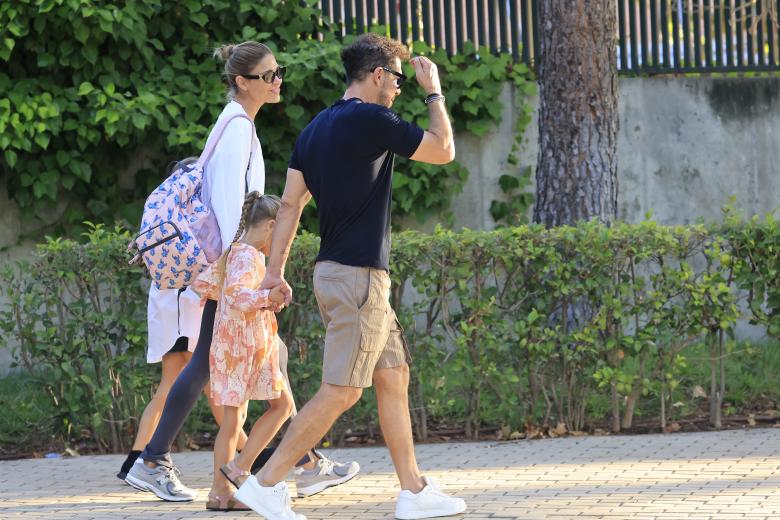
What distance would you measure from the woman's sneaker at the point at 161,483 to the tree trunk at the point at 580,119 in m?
3.39

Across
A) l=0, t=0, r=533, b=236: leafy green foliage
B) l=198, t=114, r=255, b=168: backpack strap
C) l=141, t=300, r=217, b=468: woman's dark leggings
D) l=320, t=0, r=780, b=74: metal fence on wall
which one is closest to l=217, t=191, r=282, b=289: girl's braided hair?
l=141, t=300, r=217, b=468: woman's dark leggings

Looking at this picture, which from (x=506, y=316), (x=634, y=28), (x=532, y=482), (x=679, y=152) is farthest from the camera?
(x=634, y=28)

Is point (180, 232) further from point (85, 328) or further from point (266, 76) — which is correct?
point (85, 328)

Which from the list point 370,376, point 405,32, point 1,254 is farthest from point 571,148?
point 1,254

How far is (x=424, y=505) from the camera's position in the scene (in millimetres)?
4770

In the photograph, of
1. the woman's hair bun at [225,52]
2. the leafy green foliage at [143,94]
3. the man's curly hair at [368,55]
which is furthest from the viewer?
the leafy green foliage at [143,94]

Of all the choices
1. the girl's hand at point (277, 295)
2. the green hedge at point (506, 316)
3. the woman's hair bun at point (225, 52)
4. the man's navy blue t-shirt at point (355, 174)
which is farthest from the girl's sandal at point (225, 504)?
the woman's hair bun at point (225, 52)

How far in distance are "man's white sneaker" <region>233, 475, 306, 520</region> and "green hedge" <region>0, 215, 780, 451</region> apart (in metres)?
1.94

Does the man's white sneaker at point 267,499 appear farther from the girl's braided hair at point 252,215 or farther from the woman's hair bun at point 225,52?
the woman's hair bun at point 225,52

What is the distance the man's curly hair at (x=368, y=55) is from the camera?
4742mm

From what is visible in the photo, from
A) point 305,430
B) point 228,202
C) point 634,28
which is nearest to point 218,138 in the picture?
point 228,202

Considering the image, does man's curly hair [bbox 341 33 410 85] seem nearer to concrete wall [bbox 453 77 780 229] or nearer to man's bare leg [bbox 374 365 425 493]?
man's bare leg [bbox 374 365 425 493]

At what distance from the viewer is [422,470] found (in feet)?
19.4

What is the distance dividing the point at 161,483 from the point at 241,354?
0.74m
